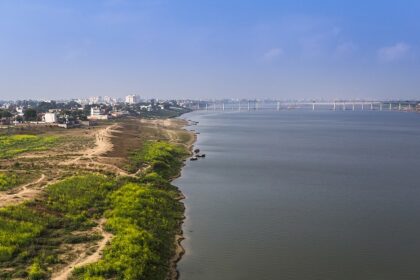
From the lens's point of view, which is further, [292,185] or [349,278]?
[292,185]

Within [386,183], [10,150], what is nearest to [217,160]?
[386,183]

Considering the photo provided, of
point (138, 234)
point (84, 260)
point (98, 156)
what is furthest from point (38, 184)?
point (98, 156)

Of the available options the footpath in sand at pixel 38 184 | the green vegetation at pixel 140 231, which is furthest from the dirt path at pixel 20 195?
the green vegetation at pixel 140 231

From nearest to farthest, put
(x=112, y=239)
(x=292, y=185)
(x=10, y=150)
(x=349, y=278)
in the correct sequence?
(x=349, y=278) < (x=112, y=239) < (x=292, y=185) < (x=10, y=150)

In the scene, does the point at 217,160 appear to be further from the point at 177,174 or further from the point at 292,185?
the point at 292,185

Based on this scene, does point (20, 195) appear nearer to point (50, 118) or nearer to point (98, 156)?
point (98, 156)

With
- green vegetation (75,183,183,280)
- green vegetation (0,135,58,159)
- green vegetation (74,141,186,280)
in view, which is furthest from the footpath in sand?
green vegetation (75,183,183,280)

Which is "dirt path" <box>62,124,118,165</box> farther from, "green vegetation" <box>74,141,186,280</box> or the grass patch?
the grass patch
